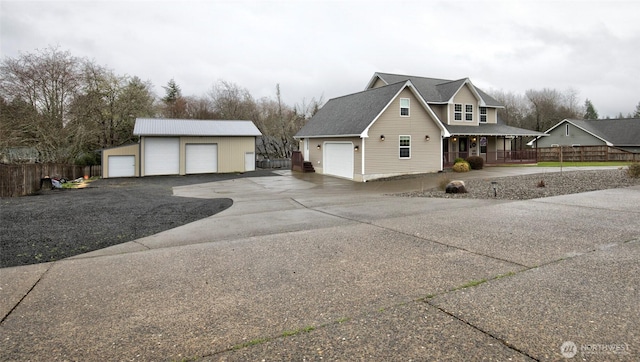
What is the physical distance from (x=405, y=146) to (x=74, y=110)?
2414 cm

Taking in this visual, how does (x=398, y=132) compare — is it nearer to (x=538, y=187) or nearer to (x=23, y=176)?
(x=538, y=187)

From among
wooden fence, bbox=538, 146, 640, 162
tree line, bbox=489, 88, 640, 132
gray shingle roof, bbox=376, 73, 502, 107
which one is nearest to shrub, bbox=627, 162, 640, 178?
gray shingle roof, bbox=376, 73, 502, 107

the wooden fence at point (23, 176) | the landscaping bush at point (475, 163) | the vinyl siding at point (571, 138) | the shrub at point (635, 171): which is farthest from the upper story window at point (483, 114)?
the wooden fence at point (23, 176)

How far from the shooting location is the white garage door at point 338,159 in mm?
21875

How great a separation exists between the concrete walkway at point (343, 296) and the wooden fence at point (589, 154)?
3248 cm

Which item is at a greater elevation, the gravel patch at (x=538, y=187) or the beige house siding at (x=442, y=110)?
the beige house siding at (x=442, y=110)

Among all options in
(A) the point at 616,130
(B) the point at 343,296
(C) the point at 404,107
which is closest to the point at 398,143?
(C) the point at 404,107

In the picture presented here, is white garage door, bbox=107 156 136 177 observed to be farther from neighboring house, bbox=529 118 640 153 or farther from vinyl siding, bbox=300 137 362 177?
neighboring house, bbox=529 118 640 153

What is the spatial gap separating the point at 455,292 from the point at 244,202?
31.9 ft

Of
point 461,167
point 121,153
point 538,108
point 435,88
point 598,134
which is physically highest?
point 538,108

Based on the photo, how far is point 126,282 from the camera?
490 cm

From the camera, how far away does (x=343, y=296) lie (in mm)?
4191

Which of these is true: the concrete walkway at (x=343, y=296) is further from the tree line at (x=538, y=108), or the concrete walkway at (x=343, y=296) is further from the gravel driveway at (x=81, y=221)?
the tree line at (x=538, y=108)

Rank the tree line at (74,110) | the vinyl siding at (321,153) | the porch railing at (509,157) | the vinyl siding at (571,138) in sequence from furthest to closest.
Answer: the vinyl siding at (571,138) < the porch railing at (509,157) < the tree line at (74,110) < the vinyl siding at (321,153)
